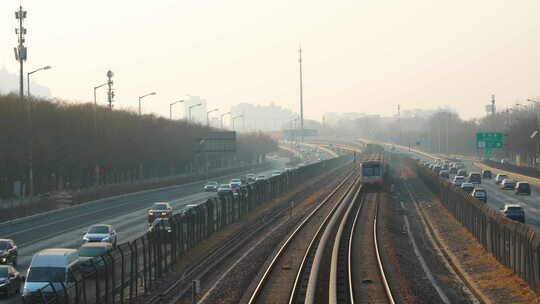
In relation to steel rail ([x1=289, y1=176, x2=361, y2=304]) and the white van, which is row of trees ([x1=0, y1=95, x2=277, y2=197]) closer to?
steel rail ([x1=289, y1=176, x2=361, y2=304])

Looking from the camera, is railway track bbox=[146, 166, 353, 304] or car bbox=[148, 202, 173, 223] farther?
car bbox=[148, 202, 173, 223]

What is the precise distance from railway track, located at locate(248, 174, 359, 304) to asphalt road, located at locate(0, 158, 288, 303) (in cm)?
905

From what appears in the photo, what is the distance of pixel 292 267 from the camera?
116 ft

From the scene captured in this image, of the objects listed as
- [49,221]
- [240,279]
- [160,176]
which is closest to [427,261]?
[240,279]

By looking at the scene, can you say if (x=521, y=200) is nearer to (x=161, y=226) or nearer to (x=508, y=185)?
(x=508, y=185)

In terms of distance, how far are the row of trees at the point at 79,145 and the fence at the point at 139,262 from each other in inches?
866

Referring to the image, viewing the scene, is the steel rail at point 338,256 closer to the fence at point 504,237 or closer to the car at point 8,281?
the fence at point 504,237

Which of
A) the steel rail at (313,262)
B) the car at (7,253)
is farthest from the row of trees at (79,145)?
the car at (7,253)

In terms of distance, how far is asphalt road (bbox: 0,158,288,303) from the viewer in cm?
4665

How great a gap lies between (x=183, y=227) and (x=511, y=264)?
50.6 ft

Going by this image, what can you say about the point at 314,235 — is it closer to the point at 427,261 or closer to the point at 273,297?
the point at 427,261

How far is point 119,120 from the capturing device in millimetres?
114250

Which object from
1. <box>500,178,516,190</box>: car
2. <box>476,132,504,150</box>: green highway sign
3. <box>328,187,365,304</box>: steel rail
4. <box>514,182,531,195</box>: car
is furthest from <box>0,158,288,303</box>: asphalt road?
<box>476,132,504,150</box>: green highway sign

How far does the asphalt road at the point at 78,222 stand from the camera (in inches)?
1837
